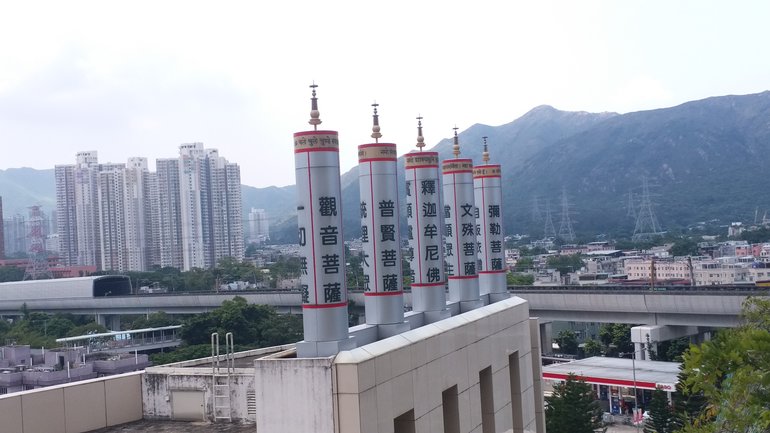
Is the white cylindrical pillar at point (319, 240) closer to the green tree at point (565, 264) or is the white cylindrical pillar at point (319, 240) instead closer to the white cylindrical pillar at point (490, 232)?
the white cylindrical pillar at point (490, 232)

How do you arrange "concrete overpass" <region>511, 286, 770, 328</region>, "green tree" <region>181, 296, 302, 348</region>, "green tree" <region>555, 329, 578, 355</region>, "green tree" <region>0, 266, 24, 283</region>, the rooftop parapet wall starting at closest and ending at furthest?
1. the rooftop parapet wall
2. "concrete overpass" <region>511, 286, 770, 328</region>
3. "green tree" <region>181, 296, 302, 348</region>
4. "green tree" <region>555, 329, 578, 355</region>
5. "green tree" <region>0, 266, 24, 283</region>

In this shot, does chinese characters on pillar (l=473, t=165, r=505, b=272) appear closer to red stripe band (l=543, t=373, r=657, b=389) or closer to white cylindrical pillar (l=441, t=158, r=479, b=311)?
white cylindrical pillar (l=441, t=158, r=479, b=311)

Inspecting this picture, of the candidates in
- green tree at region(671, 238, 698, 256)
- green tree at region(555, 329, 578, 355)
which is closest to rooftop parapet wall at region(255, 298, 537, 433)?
green tree at region(555, 329, 578, 355)

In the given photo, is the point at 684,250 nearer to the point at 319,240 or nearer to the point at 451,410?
the point at 451,410

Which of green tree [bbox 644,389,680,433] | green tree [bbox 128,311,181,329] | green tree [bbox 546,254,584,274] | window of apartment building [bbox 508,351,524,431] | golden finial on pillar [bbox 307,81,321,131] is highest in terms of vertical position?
golden finial on pillar [bbox 307,81,321,131]

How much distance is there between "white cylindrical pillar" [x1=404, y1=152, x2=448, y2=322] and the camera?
14.6 metres

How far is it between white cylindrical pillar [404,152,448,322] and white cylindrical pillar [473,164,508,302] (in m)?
3.82

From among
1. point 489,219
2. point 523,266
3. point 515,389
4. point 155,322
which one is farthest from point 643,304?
point 523,266

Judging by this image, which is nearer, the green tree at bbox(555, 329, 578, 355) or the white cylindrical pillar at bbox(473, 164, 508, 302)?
the white cylindrical pillar at bbox(473, 164, 508, 302)

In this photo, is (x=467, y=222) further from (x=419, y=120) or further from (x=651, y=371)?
(x=651, y=371)

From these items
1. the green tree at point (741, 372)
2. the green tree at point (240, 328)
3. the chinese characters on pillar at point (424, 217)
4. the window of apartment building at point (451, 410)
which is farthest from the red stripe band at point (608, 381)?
the green tree at point (741, 372)

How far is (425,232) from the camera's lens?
14688mm

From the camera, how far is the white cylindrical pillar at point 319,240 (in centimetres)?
1101

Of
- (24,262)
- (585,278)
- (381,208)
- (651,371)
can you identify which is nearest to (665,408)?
(651,371)
